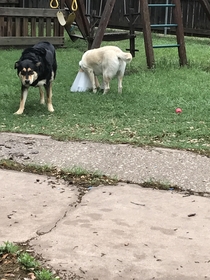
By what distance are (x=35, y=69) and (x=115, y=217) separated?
3.57 meters

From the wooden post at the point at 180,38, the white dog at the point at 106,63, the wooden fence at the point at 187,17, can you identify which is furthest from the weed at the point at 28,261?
the wooden fence at the point at 187,17

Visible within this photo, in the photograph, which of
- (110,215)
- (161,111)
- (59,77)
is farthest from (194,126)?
(59,77)

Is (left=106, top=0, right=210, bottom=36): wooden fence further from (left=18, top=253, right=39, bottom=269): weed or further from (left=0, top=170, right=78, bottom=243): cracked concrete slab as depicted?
(left=18, top=253, right=39, bottom=269): weed

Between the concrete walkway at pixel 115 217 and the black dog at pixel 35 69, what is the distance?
182 cm

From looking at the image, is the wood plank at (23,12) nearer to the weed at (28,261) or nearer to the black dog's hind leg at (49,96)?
the black dog's hind leg at (49,96)

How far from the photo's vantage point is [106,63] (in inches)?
308

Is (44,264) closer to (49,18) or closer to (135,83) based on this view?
(135,83)

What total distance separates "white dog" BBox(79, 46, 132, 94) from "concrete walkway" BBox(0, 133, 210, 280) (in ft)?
10.3

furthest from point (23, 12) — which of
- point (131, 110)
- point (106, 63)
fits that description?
point (131, 110)

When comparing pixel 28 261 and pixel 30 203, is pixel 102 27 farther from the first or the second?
pixel 28 261

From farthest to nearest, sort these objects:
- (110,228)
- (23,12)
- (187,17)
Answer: (187,17)
(23,12)
(110,228)

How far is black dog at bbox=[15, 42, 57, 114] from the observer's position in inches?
255

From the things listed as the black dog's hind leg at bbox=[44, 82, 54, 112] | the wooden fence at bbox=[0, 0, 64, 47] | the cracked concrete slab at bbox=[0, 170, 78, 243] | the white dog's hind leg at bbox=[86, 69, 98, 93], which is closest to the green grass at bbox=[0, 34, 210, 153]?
the black dog's hind leg at bbox=[44, 82, 54, 112]

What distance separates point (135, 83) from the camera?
29.0ft
